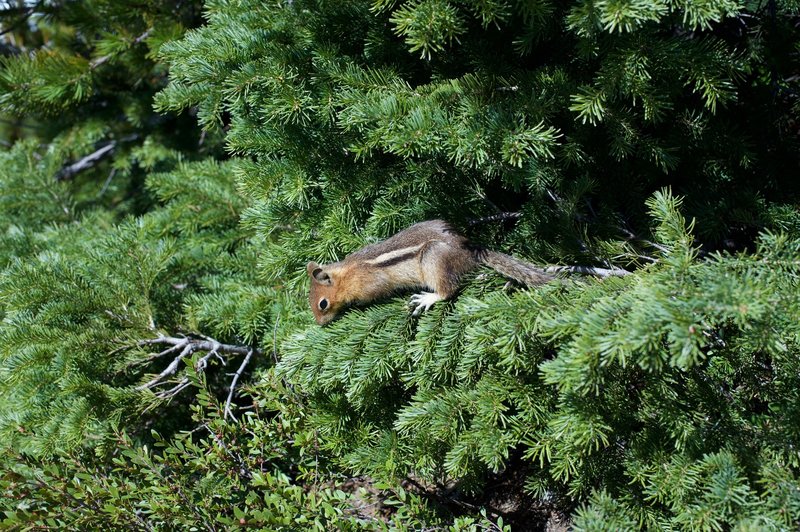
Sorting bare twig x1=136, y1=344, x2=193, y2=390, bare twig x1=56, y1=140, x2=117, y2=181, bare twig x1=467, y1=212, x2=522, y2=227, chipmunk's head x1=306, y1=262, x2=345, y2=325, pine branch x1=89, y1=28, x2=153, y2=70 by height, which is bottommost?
bare twig x1=136, y1=344, x2=193, y2=390

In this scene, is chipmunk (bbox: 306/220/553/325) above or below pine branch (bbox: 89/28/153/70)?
below

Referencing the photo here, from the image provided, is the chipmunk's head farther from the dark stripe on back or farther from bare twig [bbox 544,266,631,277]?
bare twig [bbox 544,266,631,277]

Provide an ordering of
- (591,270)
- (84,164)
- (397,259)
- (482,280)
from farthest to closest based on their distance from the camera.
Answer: (84,164) < (397,259) < (482,280) < (591,270)

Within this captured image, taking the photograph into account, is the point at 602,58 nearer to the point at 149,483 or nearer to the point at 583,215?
the point at 583,215

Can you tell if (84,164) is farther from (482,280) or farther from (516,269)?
(516,269)

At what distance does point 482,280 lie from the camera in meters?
2.80

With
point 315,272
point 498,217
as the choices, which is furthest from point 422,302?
point 315,272

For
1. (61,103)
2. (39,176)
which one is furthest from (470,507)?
(39,176)

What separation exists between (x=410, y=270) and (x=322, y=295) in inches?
19.5

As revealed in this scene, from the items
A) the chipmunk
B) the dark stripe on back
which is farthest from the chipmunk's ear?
the dark stripe on back

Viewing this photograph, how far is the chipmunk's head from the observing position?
10.7 feet

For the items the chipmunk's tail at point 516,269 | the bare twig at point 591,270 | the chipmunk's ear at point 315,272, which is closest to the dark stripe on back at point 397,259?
the chipmunk's ear at point 315,272

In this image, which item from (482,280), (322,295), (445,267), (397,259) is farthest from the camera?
(322,295)

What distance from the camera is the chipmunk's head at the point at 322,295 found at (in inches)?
129
